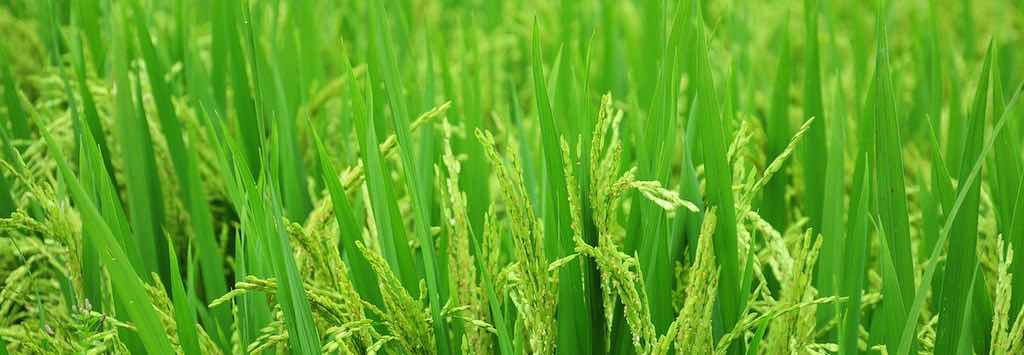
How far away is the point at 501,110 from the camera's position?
5.82ft

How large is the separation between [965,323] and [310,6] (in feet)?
3.92

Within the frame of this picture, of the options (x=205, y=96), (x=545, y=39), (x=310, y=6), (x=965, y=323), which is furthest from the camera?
(x=545, y=39)

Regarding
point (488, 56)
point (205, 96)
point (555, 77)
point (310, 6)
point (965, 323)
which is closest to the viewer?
point (965, 323)

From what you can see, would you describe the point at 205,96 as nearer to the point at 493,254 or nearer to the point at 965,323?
the point at 493,254

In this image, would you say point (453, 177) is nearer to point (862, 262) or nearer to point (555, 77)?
point (555, 77)

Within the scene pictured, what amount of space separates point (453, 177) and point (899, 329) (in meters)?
0.45

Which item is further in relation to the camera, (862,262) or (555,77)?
(555,77)

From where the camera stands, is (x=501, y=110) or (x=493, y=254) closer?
(x=493, y=254)

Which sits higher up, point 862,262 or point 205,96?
point 205,96

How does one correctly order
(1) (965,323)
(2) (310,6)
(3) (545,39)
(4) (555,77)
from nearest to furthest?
(1) (965,323) < (4) (555,77) < (2) (310,6) < (3) (545,39)

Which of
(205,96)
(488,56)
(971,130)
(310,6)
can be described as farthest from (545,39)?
(971,130)

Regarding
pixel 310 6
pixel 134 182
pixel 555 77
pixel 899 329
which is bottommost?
pixel 899 329

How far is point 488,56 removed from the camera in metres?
2.13

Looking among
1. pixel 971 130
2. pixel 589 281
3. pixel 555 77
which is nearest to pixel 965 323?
pixel 971 130
